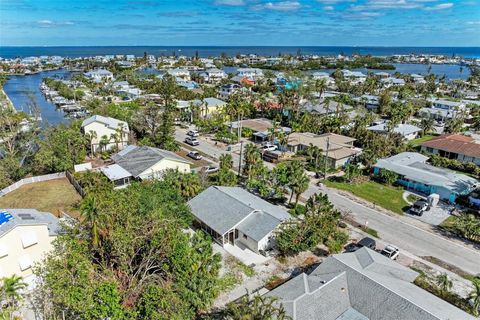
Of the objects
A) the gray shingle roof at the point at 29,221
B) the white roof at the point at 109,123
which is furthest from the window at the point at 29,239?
the white roof at the point at 109,123

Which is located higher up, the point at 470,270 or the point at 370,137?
the point at 370,137

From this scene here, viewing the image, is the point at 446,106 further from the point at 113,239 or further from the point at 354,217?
the point at 113,239

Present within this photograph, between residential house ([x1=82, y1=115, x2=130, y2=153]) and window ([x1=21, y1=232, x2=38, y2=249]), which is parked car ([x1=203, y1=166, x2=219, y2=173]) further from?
window ([x1=21, y1=232, x2=38, y2=249])

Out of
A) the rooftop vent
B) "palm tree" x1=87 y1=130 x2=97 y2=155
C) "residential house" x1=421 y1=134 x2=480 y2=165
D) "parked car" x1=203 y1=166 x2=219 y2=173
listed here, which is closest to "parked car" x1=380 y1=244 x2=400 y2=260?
"parked car" x1=203 y1=166 x2=219 y2=173

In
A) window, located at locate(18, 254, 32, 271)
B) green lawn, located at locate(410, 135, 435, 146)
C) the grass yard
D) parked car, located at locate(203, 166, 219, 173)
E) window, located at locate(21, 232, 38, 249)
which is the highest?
window, located at locate(21, 232, 38, 249)

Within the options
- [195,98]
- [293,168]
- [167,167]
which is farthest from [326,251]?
[195,98]

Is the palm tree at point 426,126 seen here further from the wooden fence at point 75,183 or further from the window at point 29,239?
the window at point 29,239
